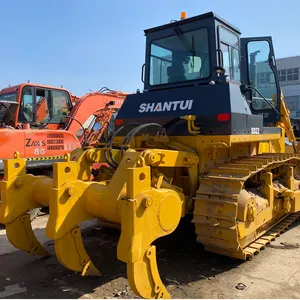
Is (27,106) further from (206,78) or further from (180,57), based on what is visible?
(206,78)

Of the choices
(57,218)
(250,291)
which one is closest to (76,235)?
(57,218)

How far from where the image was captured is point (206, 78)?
4.68 metres

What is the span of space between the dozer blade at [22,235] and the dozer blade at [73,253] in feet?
2.80

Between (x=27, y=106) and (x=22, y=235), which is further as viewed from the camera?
(x=27, y=106)

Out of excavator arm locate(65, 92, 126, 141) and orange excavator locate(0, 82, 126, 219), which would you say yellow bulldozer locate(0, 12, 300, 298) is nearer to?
orange excavator locate(0, 82, 126, 219)

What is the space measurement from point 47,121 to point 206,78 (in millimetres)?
4673

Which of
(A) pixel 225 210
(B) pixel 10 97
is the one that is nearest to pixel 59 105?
(B) pixel 10 97

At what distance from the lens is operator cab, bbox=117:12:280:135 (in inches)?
169

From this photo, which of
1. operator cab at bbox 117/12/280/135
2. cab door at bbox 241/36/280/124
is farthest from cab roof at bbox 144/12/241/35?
cab door at bbox 241/36/280/124

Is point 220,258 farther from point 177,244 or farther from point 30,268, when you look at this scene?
point 30,268

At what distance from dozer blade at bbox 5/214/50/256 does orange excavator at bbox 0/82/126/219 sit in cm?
225

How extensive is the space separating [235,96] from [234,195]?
1322 millimetres

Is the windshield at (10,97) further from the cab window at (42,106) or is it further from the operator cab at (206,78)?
the operator cab at (206,78)

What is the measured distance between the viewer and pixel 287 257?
4367 mm
